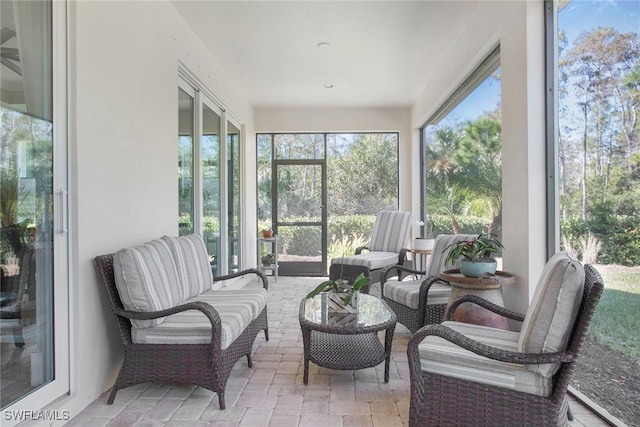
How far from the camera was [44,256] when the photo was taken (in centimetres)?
182

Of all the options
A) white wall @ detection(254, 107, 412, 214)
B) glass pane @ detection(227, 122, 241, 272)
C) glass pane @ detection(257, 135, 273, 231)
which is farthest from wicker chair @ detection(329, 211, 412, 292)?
glass pane @ detection(257, 135, 273, 231)

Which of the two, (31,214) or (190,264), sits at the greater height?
(31,214)

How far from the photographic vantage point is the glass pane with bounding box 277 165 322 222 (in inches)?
242

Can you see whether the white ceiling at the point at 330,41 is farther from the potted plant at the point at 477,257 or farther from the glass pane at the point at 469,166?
the potted plant at the point at 477,257

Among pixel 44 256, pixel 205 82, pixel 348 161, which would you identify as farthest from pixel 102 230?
pixel 348 161

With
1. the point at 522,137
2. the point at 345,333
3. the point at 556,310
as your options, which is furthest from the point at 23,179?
the point at 522,137

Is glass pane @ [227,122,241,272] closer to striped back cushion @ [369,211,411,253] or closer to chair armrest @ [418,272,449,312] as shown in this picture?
striped back cushion @ [369,211,411,253]

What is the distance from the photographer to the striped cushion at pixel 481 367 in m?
1.49

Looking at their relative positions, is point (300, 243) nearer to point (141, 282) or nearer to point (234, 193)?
point (234, 193)

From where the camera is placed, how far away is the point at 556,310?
1433 mm

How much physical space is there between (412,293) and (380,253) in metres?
2.07

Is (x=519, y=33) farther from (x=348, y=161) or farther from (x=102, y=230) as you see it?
(x=348, y=161)

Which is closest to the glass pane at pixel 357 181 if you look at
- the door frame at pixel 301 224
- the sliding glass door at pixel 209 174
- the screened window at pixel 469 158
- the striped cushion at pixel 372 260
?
the door frame at pixel 301 224

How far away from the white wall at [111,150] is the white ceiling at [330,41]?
582mm
